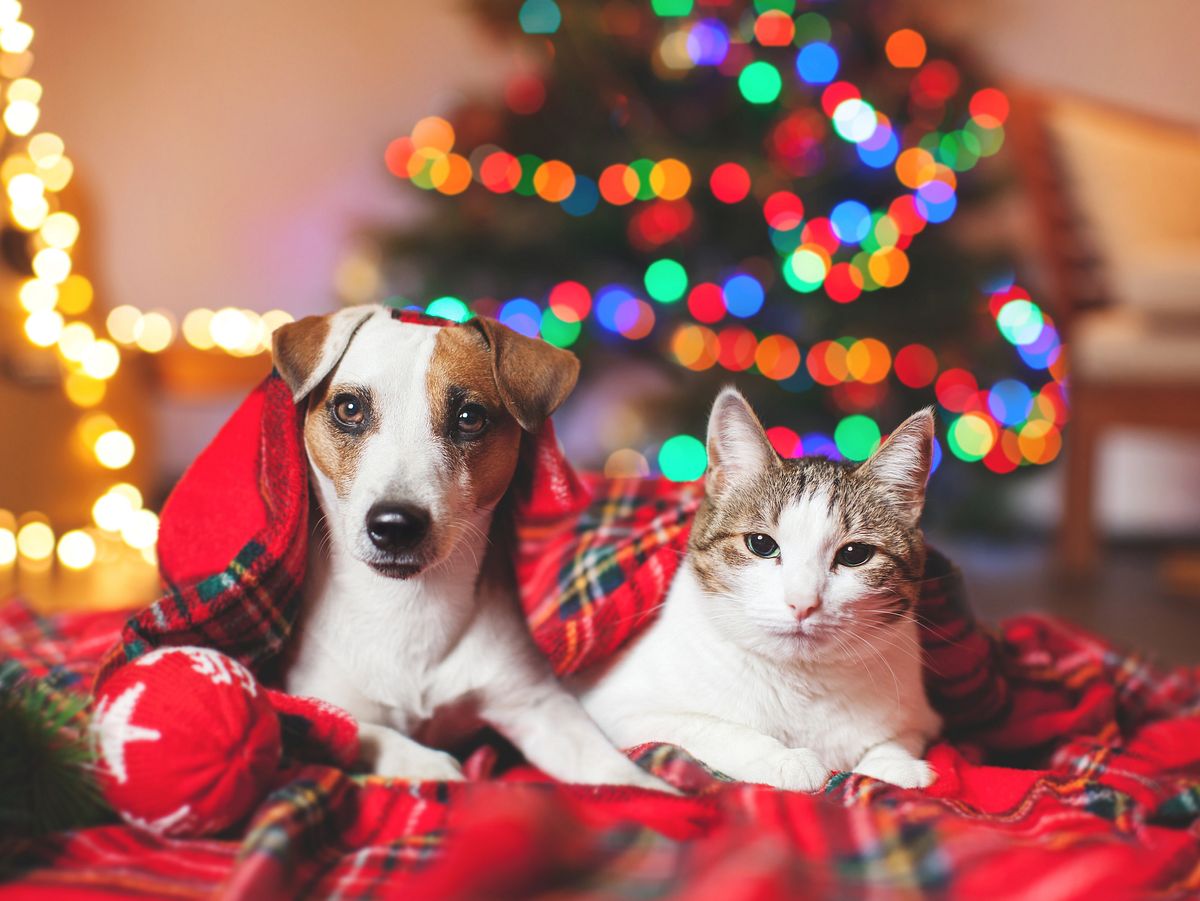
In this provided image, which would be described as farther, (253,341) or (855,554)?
(253,341)

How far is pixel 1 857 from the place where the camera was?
0.90 meters

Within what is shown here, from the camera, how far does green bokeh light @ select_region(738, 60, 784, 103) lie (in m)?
3.39

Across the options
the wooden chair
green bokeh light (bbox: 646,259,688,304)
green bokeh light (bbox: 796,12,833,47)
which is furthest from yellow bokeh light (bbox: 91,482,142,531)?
the wooden chair

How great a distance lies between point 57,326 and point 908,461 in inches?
111

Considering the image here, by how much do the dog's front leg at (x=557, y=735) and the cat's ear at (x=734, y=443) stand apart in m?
0.34

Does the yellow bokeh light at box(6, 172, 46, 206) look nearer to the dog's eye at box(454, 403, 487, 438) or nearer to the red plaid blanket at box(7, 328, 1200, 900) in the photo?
the red plaid blanket at box(7, 328, 1200, 900)

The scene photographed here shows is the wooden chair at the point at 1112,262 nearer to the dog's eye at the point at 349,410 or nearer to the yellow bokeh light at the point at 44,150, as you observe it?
the dog's eye at the point at 349,410

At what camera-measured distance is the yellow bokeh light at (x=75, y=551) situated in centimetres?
289

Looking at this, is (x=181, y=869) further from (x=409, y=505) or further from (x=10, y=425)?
(x=10, y=425)

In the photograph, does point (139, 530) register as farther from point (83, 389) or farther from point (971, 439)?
point (971, 439)

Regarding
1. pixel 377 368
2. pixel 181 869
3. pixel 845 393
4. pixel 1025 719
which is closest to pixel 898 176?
pixel 845 393

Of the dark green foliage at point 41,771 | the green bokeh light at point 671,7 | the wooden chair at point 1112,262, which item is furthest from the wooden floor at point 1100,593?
the green bokeh light at point 671,7

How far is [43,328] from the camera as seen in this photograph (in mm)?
3018

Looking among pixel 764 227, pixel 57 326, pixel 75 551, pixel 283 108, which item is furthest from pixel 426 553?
pixel 283 108
